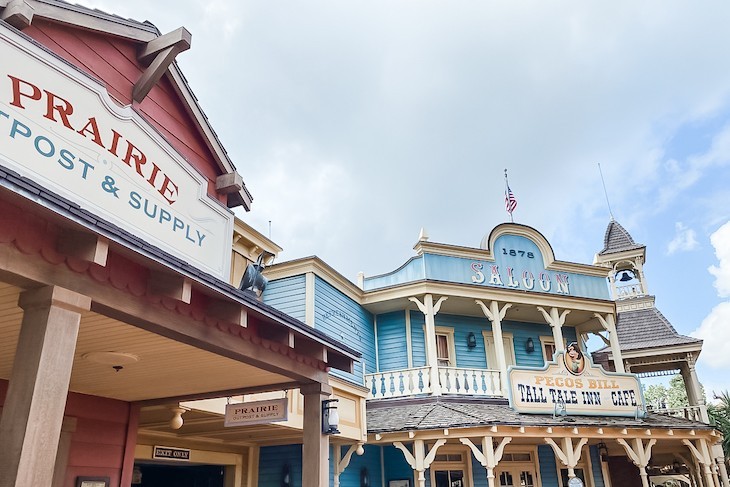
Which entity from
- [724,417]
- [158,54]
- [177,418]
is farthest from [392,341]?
[724,417]

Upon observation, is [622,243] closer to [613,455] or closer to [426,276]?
[613,455]

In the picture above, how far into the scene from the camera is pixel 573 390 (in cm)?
1331

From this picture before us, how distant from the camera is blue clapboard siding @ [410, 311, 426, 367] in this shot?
15.0 m

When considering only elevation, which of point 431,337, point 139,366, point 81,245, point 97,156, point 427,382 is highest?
Result: point 431,337

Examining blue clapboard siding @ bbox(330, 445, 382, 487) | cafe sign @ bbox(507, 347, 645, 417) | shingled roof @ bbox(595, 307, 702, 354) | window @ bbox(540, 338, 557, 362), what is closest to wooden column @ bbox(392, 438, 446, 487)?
blue clapboard siding @ bbox(330, 445, 382, 487)

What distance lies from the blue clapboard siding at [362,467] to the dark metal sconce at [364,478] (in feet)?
0.20

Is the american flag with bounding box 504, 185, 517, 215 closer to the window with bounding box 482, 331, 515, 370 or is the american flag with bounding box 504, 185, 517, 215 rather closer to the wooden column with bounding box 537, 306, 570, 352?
the wooden column with bounding box 537, 306, 570, 352

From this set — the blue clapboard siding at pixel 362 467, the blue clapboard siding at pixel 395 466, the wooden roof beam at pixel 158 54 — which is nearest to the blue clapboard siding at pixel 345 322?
the blue clapboard siding at pixel 362 467

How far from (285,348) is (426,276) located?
952 centimetres

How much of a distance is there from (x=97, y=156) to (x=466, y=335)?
40.9ft

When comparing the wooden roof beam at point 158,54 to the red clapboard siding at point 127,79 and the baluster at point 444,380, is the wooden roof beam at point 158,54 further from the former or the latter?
the baluster at point 444,380

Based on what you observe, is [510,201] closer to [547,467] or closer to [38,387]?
[547,467]

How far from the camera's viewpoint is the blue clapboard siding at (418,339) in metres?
15.0

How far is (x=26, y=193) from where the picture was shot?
2672mm
